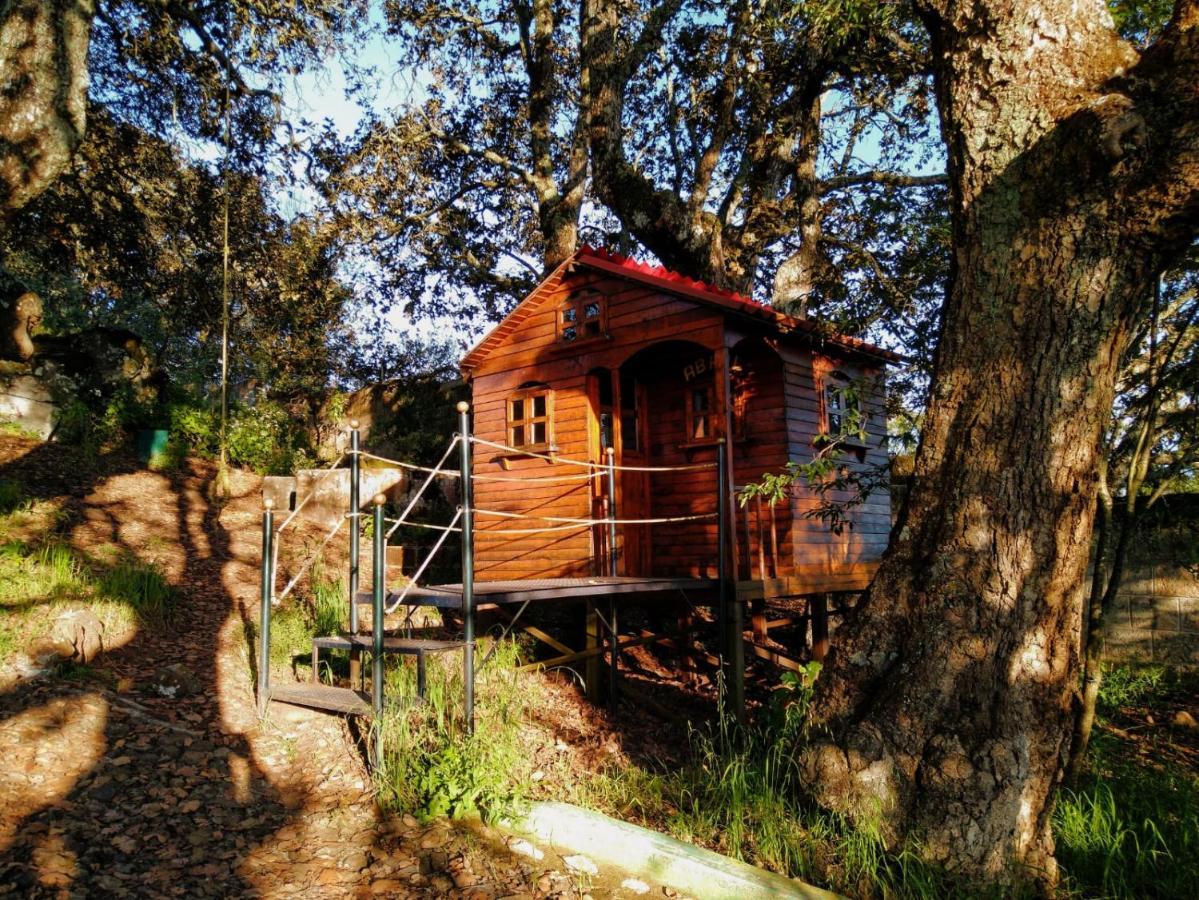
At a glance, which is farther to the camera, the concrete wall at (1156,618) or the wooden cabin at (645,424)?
the concrete wall at (1156,618)

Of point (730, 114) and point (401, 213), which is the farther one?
point (401, 213)

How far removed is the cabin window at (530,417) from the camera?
377 inches

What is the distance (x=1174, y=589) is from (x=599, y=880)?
29.2 feet

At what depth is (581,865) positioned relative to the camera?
4195mm

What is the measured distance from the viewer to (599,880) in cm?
407

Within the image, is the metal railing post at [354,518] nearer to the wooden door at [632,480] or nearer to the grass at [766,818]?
the grass at [766,818]

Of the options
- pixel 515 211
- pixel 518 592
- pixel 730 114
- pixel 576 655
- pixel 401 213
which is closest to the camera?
pixel 518 592

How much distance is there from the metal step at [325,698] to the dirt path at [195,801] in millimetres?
233

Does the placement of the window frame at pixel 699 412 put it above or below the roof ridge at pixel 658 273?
below

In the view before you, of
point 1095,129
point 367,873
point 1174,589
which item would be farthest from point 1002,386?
point 1174,589

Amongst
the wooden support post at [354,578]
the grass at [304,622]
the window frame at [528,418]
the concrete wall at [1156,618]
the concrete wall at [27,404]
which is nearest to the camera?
the wooden support post at [354,578]

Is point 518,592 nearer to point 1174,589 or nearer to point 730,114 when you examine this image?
point 1174,589

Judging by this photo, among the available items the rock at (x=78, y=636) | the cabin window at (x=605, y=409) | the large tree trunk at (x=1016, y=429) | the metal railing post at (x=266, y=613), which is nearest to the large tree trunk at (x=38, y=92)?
the rock at (x=78, y=636)

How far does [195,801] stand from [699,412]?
6620 millimetres
